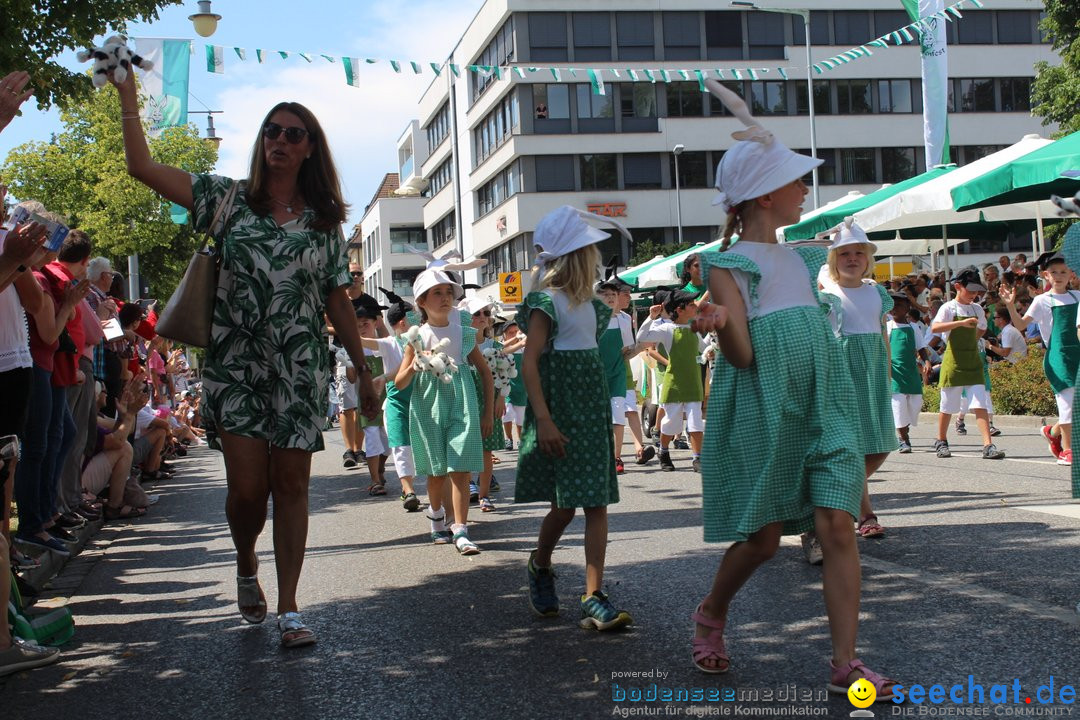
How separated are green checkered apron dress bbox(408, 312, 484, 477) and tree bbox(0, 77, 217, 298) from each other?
2409 cm

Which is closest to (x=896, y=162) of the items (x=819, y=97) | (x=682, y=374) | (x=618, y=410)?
(x=819, y=97)

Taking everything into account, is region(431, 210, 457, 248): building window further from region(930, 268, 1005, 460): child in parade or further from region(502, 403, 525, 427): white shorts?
region(930, 268, 1005, 460): child in parade

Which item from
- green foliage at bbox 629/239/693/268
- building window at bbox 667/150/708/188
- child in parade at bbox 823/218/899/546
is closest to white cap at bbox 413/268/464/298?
child in parade at bbox 823/218/899/546

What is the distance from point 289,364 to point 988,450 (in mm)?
8535

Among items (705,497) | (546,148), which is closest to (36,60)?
(705,497)

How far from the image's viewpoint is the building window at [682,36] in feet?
171

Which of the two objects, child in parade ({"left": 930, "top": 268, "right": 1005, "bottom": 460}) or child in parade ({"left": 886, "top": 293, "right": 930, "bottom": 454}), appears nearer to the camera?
child in parade ({"left": 930, "top": 268, "right": 1005, "bottom": 460})

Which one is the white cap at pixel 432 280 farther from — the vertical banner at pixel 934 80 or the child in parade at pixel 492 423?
the vertical banner at pixel 934 80

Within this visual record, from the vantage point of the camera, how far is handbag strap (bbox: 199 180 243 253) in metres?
5.06

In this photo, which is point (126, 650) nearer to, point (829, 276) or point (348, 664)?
point (348, 664)

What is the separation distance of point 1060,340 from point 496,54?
46.4m

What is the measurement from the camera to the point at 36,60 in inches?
408

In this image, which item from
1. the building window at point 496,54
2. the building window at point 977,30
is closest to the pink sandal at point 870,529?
the building window at point 496,54

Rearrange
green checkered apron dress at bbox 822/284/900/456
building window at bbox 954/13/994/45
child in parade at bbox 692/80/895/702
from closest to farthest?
child in parade at bbox 692/80/895/702 < green checkered apron dress at bbox 822/284/900/456 < building window at bbox 954/13/994/45
